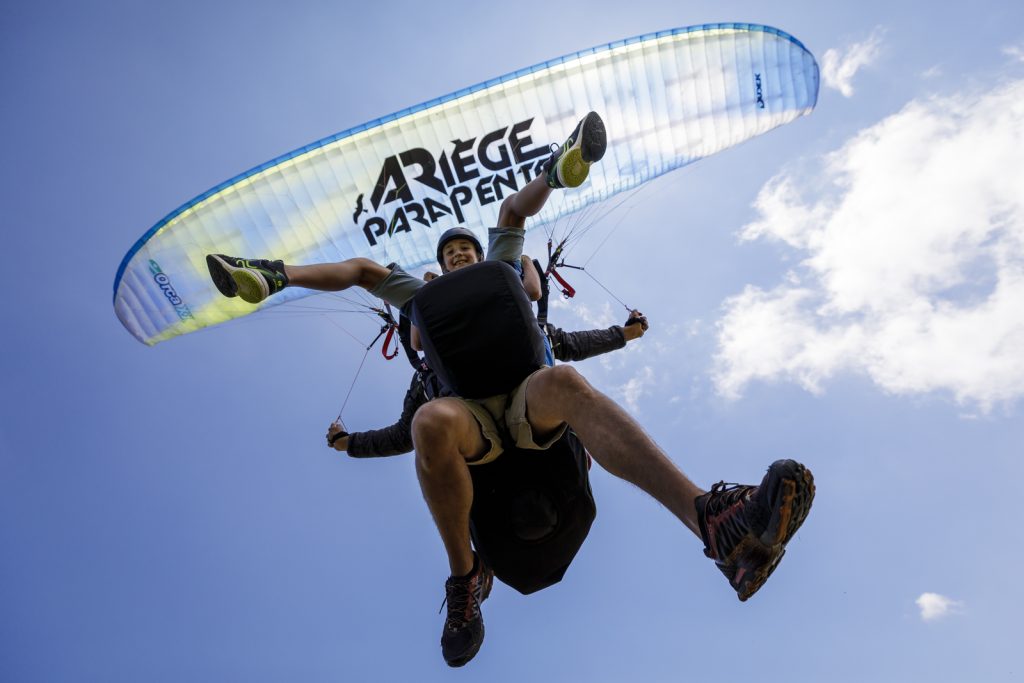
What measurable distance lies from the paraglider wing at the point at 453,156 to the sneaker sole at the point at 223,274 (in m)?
3.72

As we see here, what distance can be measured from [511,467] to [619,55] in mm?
5194

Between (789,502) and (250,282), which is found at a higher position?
(250,282)

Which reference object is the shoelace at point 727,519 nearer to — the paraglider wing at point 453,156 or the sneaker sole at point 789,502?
the sneaker sole at point 789,502

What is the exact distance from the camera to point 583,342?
5.82 m

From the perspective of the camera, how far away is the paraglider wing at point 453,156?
6547 mm

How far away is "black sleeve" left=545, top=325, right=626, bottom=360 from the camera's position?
5.75 metres

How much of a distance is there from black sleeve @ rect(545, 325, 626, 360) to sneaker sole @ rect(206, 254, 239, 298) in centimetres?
316

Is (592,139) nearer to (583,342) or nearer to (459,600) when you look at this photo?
(459,600)

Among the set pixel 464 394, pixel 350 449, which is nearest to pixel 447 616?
pixel 464 394

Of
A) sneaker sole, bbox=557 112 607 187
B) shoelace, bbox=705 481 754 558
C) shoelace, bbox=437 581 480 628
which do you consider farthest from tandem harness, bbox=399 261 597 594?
shoelace, bbox=705 481 754 558

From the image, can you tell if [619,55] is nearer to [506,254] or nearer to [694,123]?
[694,123]

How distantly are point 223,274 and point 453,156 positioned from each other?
4.20 meters

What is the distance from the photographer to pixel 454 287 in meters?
2.91

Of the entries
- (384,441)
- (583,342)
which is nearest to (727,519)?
(384,441)
